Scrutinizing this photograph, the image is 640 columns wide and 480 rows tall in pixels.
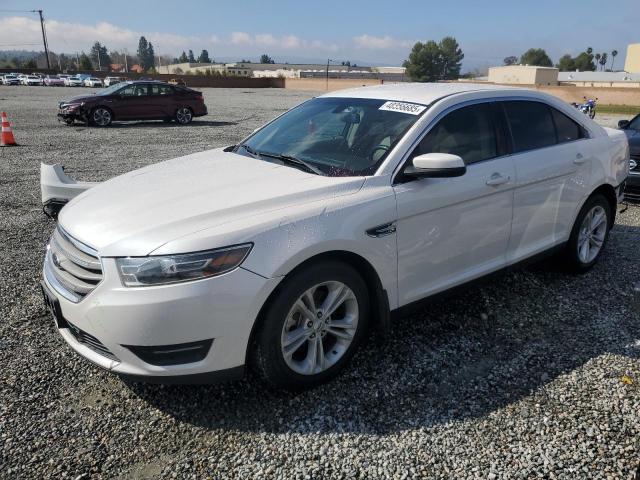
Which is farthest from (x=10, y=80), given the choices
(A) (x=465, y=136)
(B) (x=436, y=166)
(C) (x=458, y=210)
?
(B) (x=436, y=166)

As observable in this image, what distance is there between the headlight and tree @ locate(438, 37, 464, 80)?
453ft

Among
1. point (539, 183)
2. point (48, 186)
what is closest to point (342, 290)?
point (539, 183)

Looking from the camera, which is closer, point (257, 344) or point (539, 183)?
point (257, 344)

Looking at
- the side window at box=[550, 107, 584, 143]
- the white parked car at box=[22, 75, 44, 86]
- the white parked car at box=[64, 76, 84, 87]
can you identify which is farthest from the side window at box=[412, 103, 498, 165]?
the white parked car at box=[22, 75, 44, 86]

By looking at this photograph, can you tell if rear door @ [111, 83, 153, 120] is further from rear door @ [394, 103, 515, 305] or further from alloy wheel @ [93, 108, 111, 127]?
rear door @ [394, 103, 515, 305]

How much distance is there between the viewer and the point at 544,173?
411 centimetres

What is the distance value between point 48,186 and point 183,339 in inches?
101

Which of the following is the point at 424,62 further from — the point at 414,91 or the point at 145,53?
the point at 414,91

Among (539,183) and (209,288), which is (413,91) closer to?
(539,183)

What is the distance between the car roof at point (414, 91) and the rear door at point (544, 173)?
1.11 ft

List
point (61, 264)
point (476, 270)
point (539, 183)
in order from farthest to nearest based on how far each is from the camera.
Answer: point (539, 183), point (476, 270), point (61, 264)

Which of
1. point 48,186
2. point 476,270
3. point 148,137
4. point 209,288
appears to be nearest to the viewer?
point 209,288

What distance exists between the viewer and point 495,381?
10.5ft

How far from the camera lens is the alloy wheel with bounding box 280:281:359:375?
2918mm
